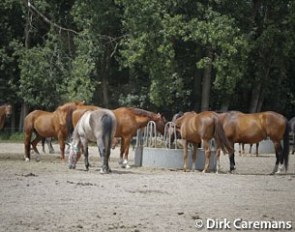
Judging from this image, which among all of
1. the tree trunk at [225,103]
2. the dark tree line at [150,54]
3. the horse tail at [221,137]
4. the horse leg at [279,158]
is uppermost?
the dark tree line at [150,54]

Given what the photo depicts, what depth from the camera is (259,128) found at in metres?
23.4

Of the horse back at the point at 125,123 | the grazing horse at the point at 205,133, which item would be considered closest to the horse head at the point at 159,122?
the horse back at the point at 125,123

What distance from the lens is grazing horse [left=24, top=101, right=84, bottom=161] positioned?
2602cm

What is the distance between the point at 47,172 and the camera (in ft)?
66.6

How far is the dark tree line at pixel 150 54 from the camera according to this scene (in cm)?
4056

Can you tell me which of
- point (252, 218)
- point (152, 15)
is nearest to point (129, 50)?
point (152, 15)

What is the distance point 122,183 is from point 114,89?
3024 cm

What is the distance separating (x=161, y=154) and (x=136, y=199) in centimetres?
904

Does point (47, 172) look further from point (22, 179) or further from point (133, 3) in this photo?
point (133, 3)

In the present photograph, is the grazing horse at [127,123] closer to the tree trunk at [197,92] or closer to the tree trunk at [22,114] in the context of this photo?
the tree trunk at [197,92]

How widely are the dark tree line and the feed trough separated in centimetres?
1522

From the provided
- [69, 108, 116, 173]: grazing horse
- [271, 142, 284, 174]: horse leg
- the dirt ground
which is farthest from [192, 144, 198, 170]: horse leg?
[69, 108, 116, 173]: grazing horse

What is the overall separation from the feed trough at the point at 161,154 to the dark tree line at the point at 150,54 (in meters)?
15.2

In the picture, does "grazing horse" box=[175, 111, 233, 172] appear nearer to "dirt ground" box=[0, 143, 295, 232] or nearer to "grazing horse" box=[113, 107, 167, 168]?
"dirt ground" box=[0, 143, 295, 232]
